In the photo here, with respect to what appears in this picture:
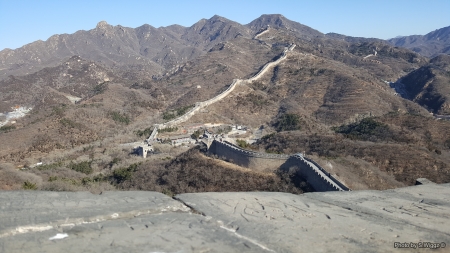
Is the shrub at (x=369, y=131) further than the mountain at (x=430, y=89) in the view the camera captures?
No

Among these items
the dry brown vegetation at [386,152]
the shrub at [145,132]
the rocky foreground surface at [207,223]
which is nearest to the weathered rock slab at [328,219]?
the rocky foreground surface at [207,223]

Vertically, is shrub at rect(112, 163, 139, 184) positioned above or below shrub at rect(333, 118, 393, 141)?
below

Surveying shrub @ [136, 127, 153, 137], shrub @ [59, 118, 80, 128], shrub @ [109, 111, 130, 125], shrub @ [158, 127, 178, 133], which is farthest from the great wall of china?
shrub @ [109, 111, 130, 125]

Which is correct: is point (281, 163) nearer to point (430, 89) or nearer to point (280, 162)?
point (280, 162)

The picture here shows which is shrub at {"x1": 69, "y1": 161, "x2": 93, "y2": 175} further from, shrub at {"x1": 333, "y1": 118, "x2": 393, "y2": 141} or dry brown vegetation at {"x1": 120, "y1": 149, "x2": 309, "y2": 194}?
shrub at {"x1": 333, "y1": 118, "x2": 393, "y2": 141}

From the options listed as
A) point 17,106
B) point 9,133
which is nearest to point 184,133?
point 9,133

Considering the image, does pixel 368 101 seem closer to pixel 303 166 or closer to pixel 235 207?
pixel 303 166

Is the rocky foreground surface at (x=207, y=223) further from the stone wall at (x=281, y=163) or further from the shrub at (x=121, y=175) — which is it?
the shrub at (x=121, y=175)

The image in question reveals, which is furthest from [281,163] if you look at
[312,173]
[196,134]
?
[196,134]

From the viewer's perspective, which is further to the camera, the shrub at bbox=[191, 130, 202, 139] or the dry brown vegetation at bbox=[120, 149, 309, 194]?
the shrub at bbox=[191, 130, 202, 139]
